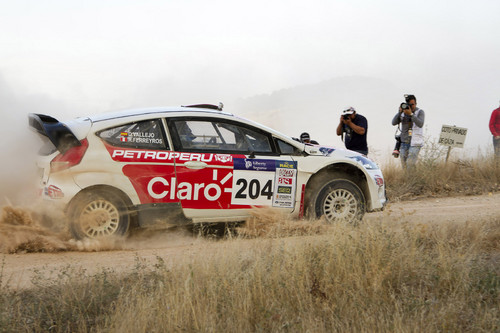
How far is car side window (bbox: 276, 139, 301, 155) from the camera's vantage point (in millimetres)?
7902

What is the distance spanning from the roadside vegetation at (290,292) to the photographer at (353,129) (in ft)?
15.1

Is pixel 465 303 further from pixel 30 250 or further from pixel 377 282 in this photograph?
pixel 30 250

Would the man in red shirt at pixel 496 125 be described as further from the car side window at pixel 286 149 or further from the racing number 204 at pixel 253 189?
the racing number 204 at pixel 253 189

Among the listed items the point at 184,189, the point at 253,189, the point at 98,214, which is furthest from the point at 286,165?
the point at 98,214

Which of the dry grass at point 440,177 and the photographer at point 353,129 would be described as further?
the dry grass at point 440,177

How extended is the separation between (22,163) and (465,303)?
19.2ft

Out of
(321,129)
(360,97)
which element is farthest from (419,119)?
(360,97)

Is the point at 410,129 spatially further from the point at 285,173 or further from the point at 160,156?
the point at 160,156

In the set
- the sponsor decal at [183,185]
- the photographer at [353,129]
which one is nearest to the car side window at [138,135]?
the sponsor decal at [183,185]

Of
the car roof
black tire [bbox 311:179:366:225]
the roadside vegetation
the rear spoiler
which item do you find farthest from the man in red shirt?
the rear spoiler

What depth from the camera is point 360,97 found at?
102062 mm

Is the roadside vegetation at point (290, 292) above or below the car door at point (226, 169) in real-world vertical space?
below

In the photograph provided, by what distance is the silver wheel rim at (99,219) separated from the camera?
703 cm

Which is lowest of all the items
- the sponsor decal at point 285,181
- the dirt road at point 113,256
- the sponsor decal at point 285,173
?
the dirt road at point 113,256
